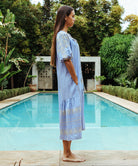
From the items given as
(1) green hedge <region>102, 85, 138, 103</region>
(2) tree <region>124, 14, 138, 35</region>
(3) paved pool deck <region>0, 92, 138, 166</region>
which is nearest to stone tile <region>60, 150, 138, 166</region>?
(3) paved pool deck <region>0, 92, 138, 166</region>

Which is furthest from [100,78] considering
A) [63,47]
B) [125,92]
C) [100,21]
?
[63,47]

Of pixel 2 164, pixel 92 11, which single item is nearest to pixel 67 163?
pixel 2 164

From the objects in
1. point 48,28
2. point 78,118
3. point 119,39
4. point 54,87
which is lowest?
point 54,87

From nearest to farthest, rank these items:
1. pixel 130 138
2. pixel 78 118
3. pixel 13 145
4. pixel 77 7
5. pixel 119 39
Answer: pixel 78 118, pixel 13 145, pixel 130 138, pixel 119 39, pixel 77 7

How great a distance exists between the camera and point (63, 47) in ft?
6.81

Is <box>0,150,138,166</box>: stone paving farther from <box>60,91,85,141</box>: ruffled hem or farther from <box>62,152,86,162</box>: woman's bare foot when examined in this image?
<box>60,91,85,141</box>: ruffled hem

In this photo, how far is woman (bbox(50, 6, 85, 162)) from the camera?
2.07 m

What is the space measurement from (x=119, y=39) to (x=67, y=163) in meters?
15.0

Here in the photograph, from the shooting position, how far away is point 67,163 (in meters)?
2.13

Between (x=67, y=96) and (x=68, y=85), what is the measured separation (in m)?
0.10

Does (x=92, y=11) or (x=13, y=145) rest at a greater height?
(x=92, y=11)

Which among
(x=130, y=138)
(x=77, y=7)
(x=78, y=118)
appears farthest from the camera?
(x=77, y=7)

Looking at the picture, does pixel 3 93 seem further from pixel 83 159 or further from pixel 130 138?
pixel 83 159

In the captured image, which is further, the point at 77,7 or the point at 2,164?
the point at 77,7
